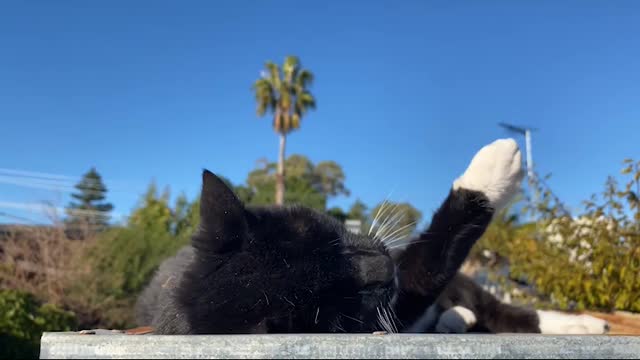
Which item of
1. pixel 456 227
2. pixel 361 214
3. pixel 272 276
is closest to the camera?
pixel 272 276

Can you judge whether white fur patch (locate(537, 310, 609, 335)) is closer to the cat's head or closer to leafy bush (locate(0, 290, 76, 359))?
the cat's head

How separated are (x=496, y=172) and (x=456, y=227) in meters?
0.26

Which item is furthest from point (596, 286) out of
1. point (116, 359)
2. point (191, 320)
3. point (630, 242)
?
point (116, 359)

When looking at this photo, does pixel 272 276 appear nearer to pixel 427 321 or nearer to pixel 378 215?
pixel 378 215

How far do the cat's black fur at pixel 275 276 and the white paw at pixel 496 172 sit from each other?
0.54 meters

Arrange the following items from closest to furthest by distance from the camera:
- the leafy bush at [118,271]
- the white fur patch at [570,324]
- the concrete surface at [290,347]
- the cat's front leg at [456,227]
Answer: the concrete surface at [290,347] → the cat's front leg at [456,227] → the white fur patch at [570,324] → the leafy bush at [118,271]

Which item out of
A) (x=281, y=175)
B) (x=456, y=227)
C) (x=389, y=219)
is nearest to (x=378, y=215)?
(x=389, y=219)

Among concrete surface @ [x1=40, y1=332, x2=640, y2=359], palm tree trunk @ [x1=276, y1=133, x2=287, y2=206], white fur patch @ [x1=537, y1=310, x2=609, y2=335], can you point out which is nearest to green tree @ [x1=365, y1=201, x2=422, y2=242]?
white fur patch @ [x1=537, y1=310, x2=609, y2=335]

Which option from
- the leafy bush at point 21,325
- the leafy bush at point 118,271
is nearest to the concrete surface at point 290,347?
the leafy bush at point 21,325

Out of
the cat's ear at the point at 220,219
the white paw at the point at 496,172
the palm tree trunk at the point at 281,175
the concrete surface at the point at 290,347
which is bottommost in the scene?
the concrete surface at the point at 290,347

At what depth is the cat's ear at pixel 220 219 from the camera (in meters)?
1.14

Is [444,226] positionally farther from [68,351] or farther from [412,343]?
[68,351]

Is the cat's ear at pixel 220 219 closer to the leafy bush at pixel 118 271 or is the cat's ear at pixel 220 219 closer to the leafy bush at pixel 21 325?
the leafy bush at pixel 21 325

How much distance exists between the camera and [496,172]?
1.81 meters
